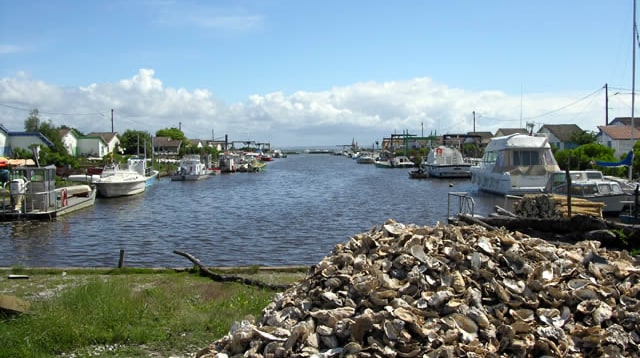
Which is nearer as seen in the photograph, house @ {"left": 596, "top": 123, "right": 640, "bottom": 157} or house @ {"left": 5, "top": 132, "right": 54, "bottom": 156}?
house @ {"left": 596, "top": 123, "right": 640, "bottom": 157}

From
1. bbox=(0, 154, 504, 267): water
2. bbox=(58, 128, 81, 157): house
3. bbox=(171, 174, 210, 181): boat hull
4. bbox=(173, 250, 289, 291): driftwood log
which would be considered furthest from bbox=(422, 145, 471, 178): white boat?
bbox=(173, 250, 289, 291): driftwood log

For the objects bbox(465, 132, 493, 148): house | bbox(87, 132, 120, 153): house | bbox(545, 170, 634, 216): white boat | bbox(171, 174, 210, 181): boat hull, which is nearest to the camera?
bbox(545, 170, 634, 216): white boat

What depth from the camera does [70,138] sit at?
8531 cm

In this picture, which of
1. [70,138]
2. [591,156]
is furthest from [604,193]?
[70,138]

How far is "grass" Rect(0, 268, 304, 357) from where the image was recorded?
313 inches

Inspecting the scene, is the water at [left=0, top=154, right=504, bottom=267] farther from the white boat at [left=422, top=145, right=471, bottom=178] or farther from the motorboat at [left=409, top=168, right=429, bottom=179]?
the motorboat at [left=409, top=168, right=429, bottom=179]

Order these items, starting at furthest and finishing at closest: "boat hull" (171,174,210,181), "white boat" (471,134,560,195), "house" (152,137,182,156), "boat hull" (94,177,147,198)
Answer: "house" (152,137,182,156)
"boat hull" (171,174,210,181)
"boat hull" (94,177,147,198)
"white boat" (471,134,560,195)

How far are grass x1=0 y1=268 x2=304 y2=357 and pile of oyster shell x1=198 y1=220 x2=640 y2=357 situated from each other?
186 cm

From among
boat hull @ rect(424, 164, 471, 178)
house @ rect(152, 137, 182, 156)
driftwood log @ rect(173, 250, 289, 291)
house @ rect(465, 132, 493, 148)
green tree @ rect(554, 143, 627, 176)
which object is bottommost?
driftwood log @ rect(173, 250, 289, 291)

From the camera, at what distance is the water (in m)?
21.5

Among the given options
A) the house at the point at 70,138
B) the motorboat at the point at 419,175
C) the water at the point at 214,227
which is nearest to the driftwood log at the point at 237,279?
the water at the point at 214,227

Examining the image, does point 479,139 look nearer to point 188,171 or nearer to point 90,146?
point 188,171

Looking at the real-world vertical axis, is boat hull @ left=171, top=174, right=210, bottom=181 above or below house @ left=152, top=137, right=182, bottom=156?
below

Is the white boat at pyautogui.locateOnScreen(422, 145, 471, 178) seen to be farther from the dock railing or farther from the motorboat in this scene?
the dock railing
